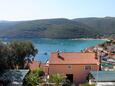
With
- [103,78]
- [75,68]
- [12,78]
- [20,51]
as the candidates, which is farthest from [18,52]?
[103,78]

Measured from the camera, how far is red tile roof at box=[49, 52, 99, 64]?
37938mm

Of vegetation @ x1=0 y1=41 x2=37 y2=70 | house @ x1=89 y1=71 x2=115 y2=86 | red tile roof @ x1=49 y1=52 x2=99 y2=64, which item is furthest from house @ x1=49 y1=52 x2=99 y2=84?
vegetation @ x1=0 y1=41 x2=37 y2=70

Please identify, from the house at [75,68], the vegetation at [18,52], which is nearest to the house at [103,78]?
the house at [75,68]

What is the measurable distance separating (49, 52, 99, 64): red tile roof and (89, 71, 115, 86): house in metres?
4.30

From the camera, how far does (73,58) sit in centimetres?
3859

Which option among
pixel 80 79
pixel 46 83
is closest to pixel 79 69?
pixel 80 79

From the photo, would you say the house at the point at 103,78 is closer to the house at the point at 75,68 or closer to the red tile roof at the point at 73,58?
the house at the point at 75,68

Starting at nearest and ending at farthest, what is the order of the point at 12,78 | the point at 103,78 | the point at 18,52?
1. the point at 12,78
2. the point at 103,78
3. the point at 18,52

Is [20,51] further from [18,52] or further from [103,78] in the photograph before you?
[103,78]

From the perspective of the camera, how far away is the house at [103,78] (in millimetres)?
30289

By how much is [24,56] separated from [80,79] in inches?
430

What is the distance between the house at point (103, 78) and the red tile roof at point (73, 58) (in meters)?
4.30

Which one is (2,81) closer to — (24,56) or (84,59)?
(84,59)

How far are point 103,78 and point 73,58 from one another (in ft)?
25.1
